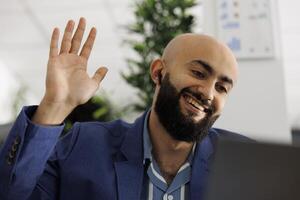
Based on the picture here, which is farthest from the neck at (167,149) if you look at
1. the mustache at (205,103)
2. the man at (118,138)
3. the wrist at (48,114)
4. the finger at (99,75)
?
the wrist at (48,114)

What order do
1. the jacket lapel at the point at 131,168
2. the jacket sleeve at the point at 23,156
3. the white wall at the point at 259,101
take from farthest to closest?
the white wall at the point at 259,101
the jacket lapel at the point at 131,168
the jacket sleeve at the point at 23,156

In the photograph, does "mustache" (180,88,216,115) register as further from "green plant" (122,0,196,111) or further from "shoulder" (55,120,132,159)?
"green plant" (122,0,196,111)

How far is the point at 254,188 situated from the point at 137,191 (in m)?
0.52

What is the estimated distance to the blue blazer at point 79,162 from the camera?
0.76 metres

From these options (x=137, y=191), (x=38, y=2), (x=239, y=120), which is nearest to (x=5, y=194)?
(x=137, y=191)

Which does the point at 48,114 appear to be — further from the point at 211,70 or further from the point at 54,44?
the point at 211,70

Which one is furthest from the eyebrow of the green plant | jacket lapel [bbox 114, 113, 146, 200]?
the green plant

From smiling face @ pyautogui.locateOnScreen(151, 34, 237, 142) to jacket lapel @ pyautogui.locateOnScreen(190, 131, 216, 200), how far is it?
3 centimetres

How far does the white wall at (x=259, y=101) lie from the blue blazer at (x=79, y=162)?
1.77 feet

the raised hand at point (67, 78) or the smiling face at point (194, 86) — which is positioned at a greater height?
the raised hand at point (67, 78)

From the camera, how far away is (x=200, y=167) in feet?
3.07

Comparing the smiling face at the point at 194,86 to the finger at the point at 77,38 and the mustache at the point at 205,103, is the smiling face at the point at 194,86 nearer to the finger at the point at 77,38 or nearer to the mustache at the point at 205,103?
the mustache at the point at 205,103

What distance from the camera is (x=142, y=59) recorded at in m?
1.90

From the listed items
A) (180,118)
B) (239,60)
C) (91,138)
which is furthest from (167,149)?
(239,60)
